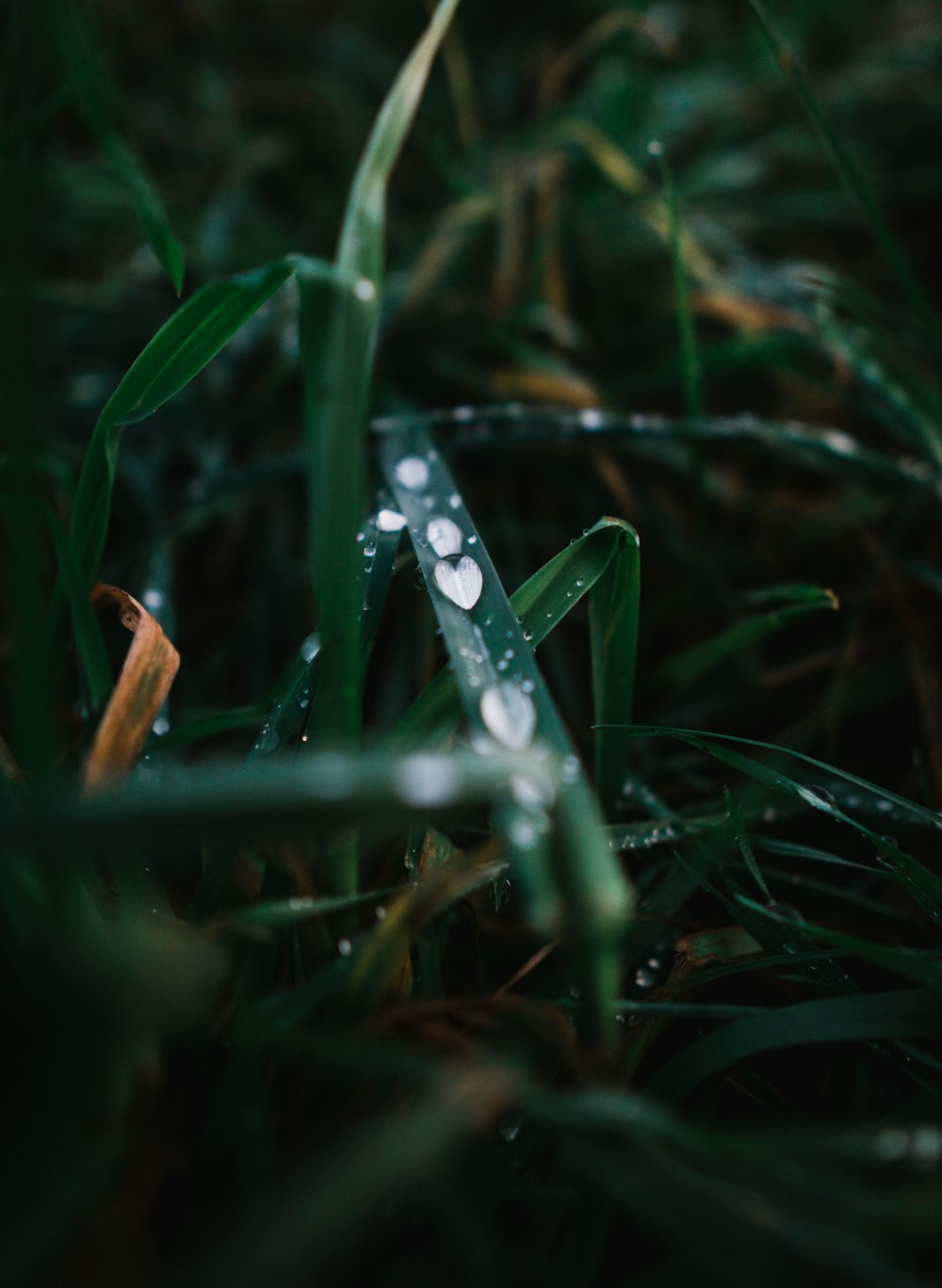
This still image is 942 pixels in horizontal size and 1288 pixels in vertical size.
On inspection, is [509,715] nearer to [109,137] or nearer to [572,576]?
[572,576]

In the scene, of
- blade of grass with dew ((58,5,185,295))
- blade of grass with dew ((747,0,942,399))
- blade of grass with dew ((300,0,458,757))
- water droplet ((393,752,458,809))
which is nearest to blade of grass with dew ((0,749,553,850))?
water droplet ((393,752,458,809))

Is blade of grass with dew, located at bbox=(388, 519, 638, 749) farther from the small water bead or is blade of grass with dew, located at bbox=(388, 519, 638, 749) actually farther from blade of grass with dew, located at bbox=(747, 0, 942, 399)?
blade of grass with dew, located at bbox=(747, 0, 942, 399)

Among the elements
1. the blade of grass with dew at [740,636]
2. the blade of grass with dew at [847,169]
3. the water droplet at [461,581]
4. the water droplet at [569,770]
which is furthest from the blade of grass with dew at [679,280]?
the water droplet at [569,770]

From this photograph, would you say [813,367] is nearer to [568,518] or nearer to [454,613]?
[568,518]

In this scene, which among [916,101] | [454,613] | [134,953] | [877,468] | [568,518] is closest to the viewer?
[134,953]

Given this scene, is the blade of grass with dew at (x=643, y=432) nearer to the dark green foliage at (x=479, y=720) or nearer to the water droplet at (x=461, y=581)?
the dark green foliage at (x=479, y=720)

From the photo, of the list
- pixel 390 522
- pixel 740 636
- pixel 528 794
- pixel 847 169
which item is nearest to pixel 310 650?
pixel 390 522

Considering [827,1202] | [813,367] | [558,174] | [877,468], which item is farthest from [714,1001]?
[558,174]
